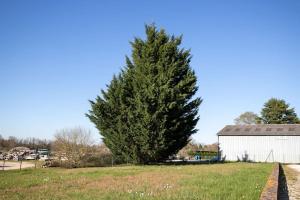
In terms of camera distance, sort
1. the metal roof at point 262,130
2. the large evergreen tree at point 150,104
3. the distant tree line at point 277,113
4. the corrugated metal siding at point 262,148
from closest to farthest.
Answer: the large evergreen tree at point 150,104 < the corrugated metal siding at point 262,148 < the metal roof at point 262,130 < the distant tree line at point 277,113

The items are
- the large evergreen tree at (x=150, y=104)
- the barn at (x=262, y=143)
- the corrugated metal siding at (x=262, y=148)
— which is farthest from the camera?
the barn at (x=262, y=143)

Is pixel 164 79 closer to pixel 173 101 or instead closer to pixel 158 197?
pixel 173 101

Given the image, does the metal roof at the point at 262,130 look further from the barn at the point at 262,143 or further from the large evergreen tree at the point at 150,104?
the large evergreen tree at the point at 150,104

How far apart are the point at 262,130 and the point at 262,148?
271 cm

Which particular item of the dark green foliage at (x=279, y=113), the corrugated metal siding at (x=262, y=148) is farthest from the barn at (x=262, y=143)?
the dark green foliage at (x=279, y=113)

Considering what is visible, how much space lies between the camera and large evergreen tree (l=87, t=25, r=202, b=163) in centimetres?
2559

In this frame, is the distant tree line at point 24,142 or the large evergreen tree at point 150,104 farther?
the distant tree line at point 24,142

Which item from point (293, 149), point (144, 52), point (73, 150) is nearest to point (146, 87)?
point (144, 52)

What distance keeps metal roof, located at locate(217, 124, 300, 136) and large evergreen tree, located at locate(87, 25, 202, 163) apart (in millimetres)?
17617

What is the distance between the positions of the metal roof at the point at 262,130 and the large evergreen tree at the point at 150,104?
17617mm

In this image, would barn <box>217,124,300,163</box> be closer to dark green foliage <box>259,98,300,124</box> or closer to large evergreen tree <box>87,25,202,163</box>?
large evergreen tree <box>87,25,202,163</box>

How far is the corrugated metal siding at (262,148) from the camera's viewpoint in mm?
40625

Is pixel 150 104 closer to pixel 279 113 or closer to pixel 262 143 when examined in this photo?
pixel 262 143

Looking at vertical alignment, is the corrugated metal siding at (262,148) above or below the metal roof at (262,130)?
below
